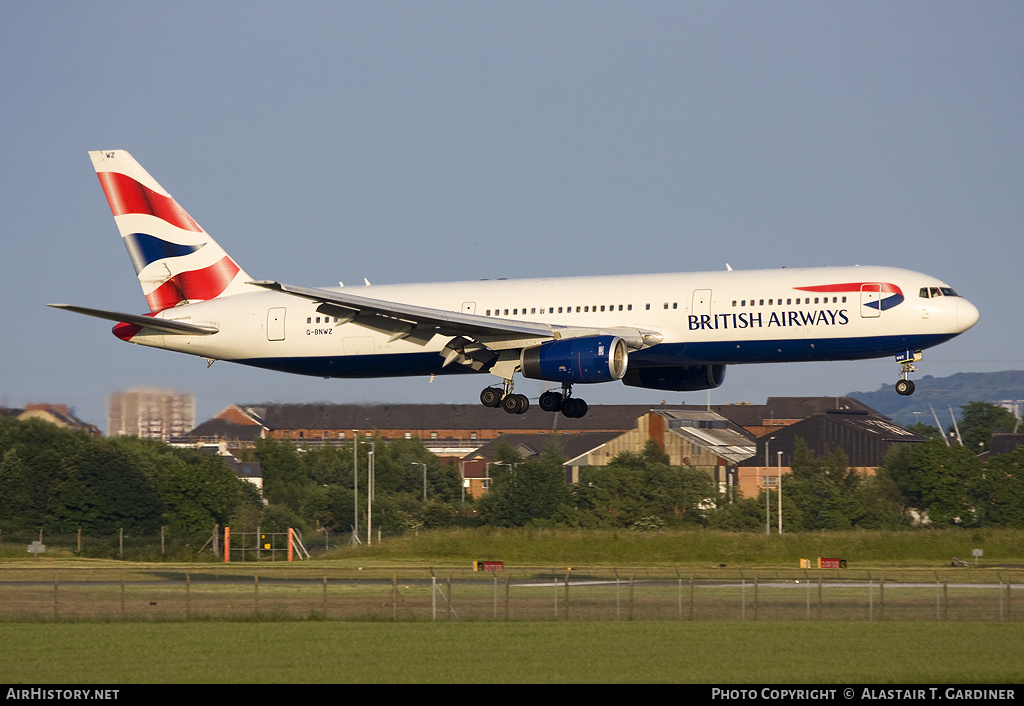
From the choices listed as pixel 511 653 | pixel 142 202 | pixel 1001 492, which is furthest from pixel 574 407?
pixel 1001 492

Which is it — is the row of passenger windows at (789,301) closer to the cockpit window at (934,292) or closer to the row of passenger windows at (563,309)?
the row of passenger windows at (563,309)

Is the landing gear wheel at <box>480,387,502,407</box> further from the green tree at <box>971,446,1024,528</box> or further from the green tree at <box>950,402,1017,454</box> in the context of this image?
the green tree at <box>950,402,1017,454</box>

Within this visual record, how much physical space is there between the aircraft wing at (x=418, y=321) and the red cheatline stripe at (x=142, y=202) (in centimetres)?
1284

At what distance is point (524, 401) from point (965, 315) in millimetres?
17250

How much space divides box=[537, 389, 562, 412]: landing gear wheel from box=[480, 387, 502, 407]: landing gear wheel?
2.06 meters

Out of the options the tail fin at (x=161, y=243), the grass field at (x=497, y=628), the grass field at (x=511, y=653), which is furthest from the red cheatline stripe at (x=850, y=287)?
the tail fin at (x=161, y=243)

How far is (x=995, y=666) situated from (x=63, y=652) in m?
26.5

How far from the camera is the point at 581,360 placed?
4838 centimetres

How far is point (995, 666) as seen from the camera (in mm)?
36000

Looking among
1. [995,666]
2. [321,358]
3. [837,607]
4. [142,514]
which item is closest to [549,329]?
[321,358]

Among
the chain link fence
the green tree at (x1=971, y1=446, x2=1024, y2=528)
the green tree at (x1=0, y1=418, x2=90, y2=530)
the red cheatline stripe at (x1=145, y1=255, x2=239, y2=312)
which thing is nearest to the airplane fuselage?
the red cheatline stripe at (x1=145, y1=255, x2=239, y2=312)

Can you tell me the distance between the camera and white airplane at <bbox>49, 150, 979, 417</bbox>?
48.0m

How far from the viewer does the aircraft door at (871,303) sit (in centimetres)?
4769
